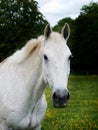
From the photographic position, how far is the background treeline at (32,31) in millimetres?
57312

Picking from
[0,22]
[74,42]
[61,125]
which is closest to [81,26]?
[74,42]

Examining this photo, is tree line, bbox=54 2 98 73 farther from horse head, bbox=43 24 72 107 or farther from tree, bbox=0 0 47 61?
horse head, bbox=43 24 72 107

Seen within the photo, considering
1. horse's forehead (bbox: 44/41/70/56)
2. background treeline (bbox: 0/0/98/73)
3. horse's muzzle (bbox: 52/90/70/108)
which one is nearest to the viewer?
horse's muzzle (bbox: 52/90/70/108)

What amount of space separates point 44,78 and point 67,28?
0.86 meters

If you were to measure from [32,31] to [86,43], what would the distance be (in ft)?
30.4

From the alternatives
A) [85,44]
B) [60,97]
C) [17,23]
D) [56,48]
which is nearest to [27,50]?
[56,48]

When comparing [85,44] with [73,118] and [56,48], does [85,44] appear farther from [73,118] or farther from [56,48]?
[56,48]

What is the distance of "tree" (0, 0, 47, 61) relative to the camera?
56.5 m

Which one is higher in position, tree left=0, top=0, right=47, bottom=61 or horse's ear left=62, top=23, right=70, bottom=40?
horse's ear left=62, top=23, right=70, bottom=40

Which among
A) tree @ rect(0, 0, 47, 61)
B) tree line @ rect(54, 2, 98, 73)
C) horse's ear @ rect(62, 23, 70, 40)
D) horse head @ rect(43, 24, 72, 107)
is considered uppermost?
horse's ear @ rect(62, 23, 70, 40)

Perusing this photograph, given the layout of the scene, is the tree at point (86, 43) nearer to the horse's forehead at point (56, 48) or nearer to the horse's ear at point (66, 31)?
the horse's ear at point (66, 31)

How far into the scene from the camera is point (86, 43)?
6275cm

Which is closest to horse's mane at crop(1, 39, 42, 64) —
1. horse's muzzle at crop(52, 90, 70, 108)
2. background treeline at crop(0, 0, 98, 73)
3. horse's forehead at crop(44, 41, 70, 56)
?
horse's forehead at crop(44, 41, 70, 56)

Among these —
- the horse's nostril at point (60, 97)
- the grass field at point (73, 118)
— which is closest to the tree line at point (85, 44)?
the grass field at point (73, 118)
